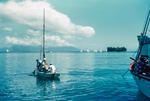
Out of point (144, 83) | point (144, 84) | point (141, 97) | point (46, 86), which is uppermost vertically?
point (144, 83)

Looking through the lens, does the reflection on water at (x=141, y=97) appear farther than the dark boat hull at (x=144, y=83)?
Yes

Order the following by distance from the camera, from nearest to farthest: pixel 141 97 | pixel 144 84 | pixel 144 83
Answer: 1. pixel 144 83
2. pixel 144 84
3. pixel 141 97

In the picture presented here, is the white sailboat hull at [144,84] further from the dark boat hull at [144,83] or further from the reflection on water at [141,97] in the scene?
the reflection on water at [141,97]

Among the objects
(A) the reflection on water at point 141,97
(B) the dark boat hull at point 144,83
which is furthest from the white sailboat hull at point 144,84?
(A) the reflection on water at point 141,97

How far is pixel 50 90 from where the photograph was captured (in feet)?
172

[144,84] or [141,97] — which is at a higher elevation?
[144,84]

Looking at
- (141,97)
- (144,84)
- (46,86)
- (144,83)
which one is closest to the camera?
(144,83)

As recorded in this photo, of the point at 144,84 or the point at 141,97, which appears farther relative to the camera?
the point at 141,97

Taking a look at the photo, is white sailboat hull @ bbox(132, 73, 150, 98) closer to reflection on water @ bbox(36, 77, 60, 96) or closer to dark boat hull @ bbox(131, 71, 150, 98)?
dark boat hull @ bbox(131, 71, 150, 98)

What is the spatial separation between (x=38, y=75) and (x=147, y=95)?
103 ft

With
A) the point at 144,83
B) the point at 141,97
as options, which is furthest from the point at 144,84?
the point at 141,97

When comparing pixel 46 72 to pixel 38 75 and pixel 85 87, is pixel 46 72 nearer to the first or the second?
pixel 38 75

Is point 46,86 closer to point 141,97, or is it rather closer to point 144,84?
point 141,97

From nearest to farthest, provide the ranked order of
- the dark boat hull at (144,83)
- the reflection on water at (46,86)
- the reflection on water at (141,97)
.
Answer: the dark boat hull at (144,83) → the reflection on water at (141,97) → the reflection on water at (46,86)
